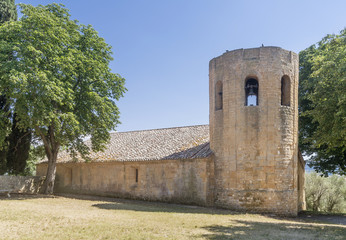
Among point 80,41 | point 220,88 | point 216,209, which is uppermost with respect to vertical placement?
point 80,41

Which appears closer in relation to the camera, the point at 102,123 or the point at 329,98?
the point at 329,98

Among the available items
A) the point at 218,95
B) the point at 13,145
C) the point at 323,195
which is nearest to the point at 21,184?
the point at 13,145

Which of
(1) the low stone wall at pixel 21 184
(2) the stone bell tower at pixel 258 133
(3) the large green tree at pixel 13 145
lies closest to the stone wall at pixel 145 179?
(2) the stone bell tower at pixel 258 133

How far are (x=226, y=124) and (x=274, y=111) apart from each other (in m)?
2.93

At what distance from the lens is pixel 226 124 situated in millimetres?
19719

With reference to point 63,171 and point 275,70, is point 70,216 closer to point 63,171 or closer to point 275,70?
point 275,70

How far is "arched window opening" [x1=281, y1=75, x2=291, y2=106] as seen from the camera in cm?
1964

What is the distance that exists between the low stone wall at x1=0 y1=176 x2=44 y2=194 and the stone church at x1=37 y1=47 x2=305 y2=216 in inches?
397

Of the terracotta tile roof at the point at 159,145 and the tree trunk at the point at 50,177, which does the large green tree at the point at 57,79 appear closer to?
the tree trunk at the point at 50,177

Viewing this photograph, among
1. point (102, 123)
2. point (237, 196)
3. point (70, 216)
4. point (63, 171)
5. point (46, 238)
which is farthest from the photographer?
point (63, 171)

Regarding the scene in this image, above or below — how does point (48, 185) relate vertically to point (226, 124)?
below

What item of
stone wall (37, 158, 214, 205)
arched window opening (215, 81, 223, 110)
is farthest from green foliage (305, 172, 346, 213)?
arched window opening (215, 81, 223, 110)

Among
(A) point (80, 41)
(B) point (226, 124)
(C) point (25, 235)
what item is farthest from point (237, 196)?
(A) point (80, 41)

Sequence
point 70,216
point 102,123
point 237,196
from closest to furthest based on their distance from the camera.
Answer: point 70,216 → point 237,196 → point 102,123
